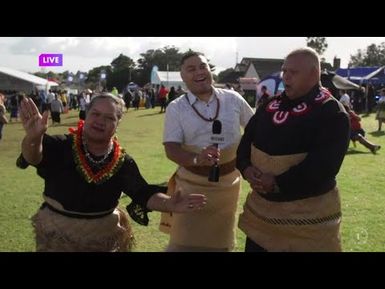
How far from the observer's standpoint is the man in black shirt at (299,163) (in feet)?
10.1

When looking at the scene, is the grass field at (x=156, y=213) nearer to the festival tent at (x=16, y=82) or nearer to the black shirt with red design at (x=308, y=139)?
the black shirt with red design at (x=308, y=139)

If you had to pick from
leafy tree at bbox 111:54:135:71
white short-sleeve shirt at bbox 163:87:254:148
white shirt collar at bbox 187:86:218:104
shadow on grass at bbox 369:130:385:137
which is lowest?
leafy tree at bbox 111:54:135:71

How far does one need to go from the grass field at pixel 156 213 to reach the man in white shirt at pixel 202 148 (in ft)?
5.60

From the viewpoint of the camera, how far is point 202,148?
A: 381 centimetres

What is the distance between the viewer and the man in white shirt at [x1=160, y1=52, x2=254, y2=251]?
12.5 ft

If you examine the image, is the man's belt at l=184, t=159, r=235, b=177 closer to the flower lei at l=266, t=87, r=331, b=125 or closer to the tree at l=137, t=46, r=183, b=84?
the flower lei at l=266, t=87, r=331, b=125

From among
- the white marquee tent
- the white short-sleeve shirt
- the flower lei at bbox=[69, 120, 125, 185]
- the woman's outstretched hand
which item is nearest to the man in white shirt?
the white short-sleeve shirt

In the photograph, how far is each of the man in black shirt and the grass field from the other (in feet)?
7.60

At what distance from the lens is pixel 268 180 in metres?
3.17

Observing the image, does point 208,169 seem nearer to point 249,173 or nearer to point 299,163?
point 249,173
